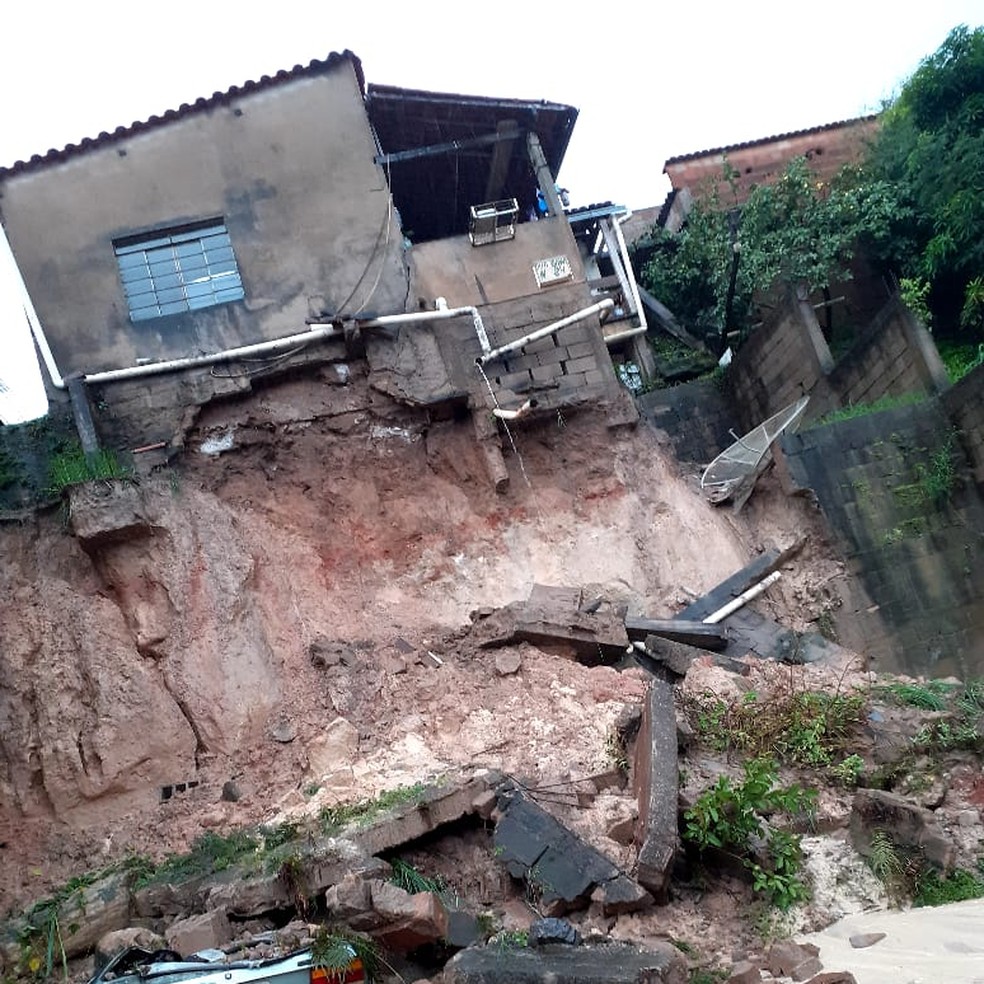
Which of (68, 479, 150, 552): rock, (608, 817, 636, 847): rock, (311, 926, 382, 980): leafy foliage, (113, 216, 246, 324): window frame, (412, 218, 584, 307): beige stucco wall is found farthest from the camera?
(412, 218, 584, 307): beige stucco wall

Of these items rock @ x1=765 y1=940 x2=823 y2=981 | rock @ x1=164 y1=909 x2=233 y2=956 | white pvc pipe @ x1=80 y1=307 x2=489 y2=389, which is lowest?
rock @ x1=765 y1=940 x2=823 y2=981

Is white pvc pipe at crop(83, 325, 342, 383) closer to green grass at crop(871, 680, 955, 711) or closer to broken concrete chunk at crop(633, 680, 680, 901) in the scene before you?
broken concrete chunk at crop(633, 680, 680, 901)

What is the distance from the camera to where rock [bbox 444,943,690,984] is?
16.1 feet

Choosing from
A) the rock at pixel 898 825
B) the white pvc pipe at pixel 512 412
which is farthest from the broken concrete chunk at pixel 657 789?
the white pvc pipe at pixel 512 412

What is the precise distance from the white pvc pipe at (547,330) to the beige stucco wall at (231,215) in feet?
4.91

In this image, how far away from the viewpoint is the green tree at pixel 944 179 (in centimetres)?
1377

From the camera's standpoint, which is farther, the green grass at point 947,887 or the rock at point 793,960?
the green grass at point 947,887

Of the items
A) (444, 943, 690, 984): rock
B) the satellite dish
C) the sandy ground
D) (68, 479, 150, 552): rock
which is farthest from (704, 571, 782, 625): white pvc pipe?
(68, 479, 150, 552): rock

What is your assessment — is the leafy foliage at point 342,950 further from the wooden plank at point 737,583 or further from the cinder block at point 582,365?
the cinder block at point 582,365

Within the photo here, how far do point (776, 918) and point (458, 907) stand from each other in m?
2.23

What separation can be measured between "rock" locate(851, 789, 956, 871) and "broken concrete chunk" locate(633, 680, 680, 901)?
1.40m

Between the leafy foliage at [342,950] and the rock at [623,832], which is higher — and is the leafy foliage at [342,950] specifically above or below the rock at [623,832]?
above

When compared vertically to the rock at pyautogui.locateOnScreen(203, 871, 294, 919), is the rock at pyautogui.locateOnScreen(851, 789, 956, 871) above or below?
below

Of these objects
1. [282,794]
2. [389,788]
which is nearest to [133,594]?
[282,794]
